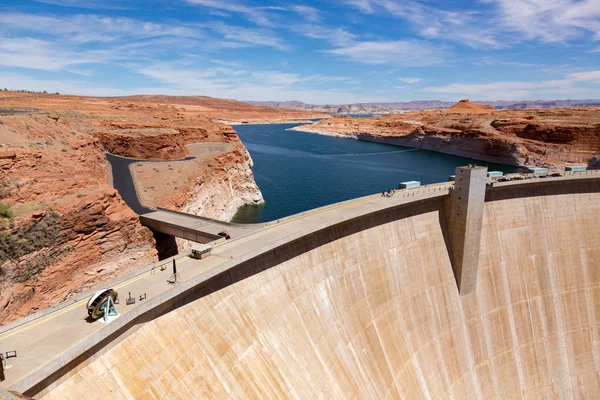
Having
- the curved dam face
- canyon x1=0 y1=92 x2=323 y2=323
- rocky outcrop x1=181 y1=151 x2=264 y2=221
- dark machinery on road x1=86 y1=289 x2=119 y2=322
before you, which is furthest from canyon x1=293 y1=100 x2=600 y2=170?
dark machinery on road x1=86 y1=289 x2=119 y2=322

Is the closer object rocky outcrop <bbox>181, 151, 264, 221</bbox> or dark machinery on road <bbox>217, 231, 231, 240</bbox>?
dark machinery on road <bbox>217, 231, 231, 240</bbox>

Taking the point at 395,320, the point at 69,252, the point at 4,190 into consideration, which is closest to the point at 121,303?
the point at 69,252

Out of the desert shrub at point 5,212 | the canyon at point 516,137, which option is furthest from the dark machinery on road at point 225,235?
the canyon at point 516,137

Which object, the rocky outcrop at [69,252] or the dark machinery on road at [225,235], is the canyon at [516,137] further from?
the rocky outcrop at [69,252]

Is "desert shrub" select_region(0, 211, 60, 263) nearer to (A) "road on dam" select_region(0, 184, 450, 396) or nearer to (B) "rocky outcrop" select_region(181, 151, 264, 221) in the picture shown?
(A) "road on dam" select_region(0, 184, 450, 396)

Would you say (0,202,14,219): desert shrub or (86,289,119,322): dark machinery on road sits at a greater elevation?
(0,202,14,219): desert shrub
